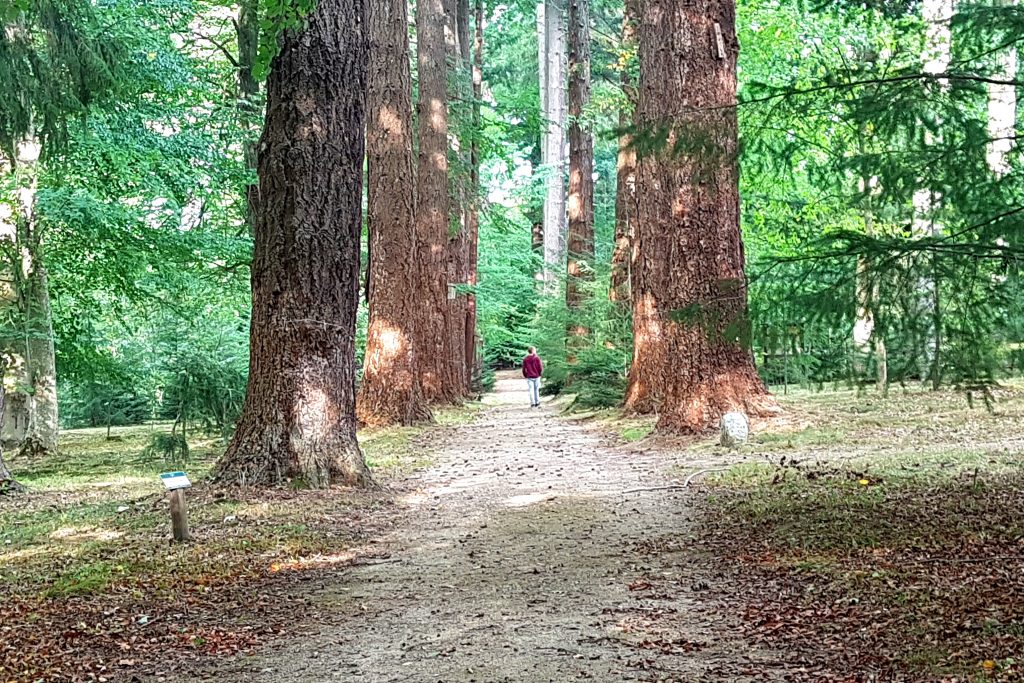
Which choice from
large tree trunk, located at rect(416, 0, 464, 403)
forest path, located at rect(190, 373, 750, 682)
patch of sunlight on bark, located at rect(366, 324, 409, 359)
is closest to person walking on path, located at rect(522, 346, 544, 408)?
large tree trunk, located at rect(416, 0, 464, 403)

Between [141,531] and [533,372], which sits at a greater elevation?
[533,372]

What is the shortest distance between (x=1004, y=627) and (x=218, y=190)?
15.3m

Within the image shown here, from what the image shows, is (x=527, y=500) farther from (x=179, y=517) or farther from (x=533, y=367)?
(x=533, y=367)

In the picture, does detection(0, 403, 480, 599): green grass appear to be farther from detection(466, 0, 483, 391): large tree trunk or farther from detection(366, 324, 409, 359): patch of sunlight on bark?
detection(466, 0, 483, 391): large tree trunk

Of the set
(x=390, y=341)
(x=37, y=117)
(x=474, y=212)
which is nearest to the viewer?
(x=37, y=117)

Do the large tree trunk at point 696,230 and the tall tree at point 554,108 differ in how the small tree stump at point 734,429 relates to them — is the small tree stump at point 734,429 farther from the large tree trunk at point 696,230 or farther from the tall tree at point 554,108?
the tall tree at point 554,108

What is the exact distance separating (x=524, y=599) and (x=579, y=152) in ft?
75.5

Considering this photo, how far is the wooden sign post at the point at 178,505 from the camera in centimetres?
688

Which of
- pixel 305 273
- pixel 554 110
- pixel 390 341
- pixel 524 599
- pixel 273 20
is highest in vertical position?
pixel 554 110

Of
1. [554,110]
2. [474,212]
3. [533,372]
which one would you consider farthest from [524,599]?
[554,110]

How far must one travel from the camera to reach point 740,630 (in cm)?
463

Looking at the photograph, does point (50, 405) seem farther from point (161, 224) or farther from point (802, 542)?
point (802, 542)

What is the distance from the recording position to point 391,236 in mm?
16625

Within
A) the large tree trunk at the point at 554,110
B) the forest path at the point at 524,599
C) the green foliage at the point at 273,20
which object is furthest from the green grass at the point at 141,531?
the large tree trunk at the point at 554,110
